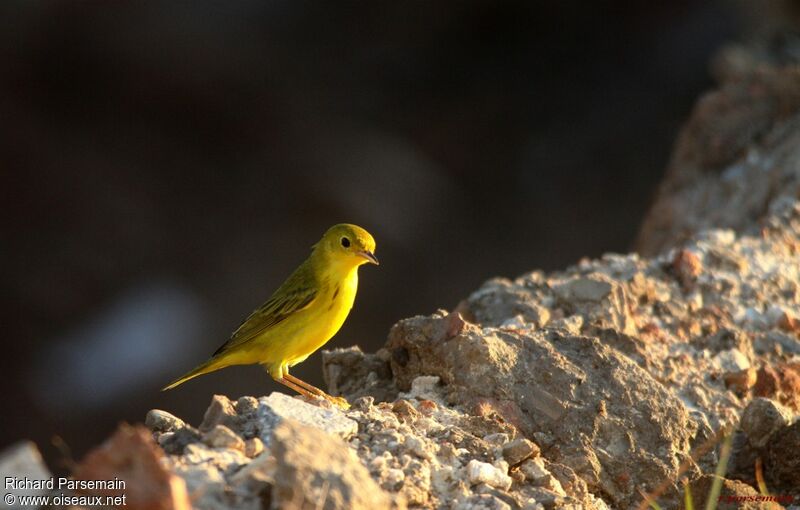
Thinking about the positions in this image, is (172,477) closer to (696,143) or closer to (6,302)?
(696,143)

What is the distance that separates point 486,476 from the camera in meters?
4.52

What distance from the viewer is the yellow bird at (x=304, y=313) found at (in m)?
6.11

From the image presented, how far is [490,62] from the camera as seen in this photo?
22547mm

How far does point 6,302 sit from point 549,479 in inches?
606

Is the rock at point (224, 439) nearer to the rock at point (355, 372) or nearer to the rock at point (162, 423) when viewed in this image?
the rock at point (162, 423)

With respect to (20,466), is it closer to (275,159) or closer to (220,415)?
(220,415)

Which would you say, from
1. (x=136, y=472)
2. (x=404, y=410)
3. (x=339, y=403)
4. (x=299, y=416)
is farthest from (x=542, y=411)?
(x=136, y=472)

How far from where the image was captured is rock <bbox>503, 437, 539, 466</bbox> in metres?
4.74

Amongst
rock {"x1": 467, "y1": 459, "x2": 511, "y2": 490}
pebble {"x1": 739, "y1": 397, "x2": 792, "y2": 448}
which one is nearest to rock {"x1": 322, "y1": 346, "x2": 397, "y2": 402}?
rock {"x1": 467, "y1": 459, "x2": 511, "y2": 490}

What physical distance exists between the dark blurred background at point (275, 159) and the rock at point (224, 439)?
36.3 ft

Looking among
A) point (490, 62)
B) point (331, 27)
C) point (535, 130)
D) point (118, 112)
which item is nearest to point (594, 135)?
point (535, 130)

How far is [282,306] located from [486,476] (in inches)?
79.4

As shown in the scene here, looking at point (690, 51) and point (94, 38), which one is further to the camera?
point (690, 51)

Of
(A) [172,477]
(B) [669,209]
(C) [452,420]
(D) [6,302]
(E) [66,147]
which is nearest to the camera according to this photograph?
(A) [172,477]
